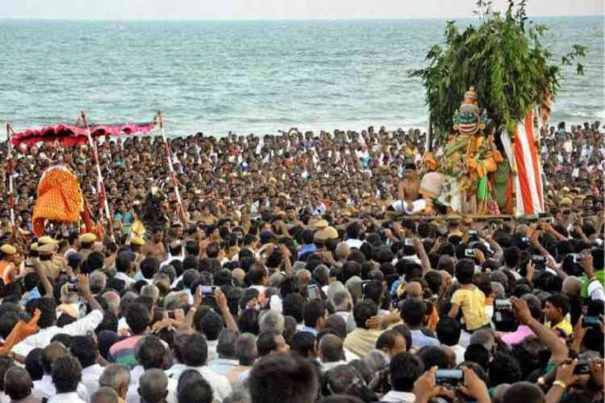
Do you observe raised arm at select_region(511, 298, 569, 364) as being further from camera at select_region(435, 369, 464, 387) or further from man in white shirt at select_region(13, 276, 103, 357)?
man in white shirt at select_region(13, 276, 103, 357)

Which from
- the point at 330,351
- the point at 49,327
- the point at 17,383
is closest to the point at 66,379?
the point at 17,383

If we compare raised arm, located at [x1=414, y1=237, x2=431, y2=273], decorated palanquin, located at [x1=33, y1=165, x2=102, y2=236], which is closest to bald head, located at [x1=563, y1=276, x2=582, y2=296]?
raised arm, located at [x1=414, y1=237, x2=431, y2=273]

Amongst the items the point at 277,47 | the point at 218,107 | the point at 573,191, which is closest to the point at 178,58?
the point at 277,47

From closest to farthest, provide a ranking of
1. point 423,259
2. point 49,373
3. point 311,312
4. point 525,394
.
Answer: point 525,394 < point 49,373 < point 311,312 < point 423,259

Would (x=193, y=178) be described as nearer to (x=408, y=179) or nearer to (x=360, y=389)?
(x=408, y=179)

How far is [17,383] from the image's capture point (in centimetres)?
705

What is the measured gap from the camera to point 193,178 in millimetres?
22062

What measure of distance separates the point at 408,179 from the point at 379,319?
344 inches

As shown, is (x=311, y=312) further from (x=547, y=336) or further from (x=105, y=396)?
(x=105, y=396)

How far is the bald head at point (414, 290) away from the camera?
9078 mm

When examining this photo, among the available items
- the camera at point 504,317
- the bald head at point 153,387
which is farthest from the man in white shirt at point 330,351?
the camera at point 504,317

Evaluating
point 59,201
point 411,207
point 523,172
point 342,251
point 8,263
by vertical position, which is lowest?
point 411,207

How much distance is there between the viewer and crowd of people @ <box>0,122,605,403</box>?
674 cm

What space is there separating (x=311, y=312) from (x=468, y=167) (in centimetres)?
816
